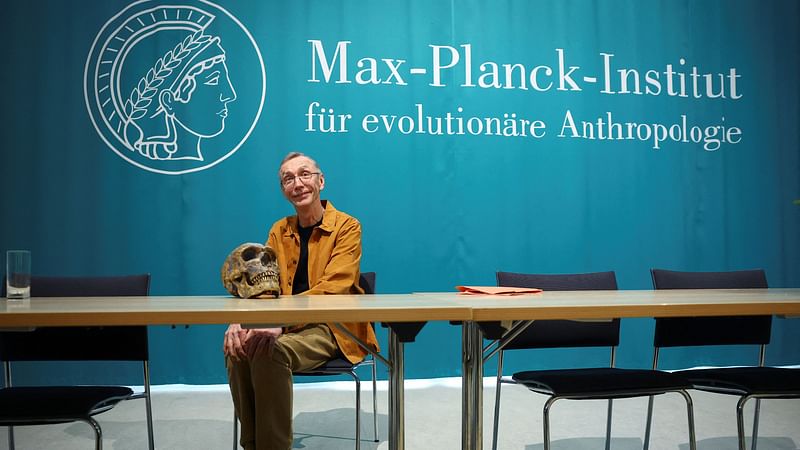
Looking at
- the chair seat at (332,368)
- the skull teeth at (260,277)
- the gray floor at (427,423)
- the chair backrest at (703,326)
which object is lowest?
the gray floor at (427,423)

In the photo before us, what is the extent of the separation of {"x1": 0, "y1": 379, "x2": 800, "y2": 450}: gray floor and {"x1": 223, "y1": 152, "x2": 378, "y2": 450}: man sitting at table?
86cm

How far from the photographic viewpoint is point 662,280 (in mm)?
2799

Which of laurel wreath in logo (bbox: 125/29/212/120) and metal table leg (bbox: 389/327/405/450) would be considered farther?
laurel wreath in logo (bbox: 125/29/212/120)

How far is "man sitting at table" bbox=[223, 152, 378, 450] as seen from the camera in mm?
2070

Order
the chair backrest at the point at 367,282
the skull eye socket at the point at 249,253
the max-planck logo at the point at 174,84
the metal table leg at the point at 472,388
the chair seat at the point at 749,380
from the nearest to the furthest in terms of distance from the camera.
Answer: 1. the metal table leg at the point at 472,388
2. the skull eye socket at the point at 249,253
3. the chair seat at the point at 749,380
4. the chair backrest at the point at 367,282
5. the max-planck logo at the point at 174,84

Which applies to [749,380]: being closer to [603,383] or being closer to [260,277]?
[603,383]

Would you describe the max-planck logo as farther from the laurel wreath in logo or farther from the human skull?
the human skull

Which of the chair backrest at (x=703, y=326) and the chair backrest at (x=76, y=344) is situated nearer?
the chair backrest at (x=76, y=344)

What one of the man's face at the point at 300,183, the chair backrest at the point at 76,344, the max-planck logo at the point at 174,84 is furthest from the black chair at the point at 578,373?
the max-planck logo at the point at 174,84

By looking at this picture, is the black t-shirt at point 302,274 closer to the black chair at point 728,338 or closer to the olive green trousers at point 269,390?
the olive green trousers at point 269,390

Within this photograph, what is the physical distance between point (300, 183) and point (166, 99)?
2255 mm

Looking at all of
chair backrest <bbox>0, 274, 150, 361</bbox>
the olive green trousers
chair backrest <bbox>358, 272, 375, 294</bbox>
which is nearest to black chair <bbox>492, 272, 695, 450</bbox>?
chair backrest <bbox>358, 272, 375, 294</bbox>

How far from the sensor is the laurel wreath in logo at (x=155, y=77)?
4.39 meters

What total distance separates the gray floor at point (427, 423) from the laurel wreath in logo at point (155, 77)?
1858mm
